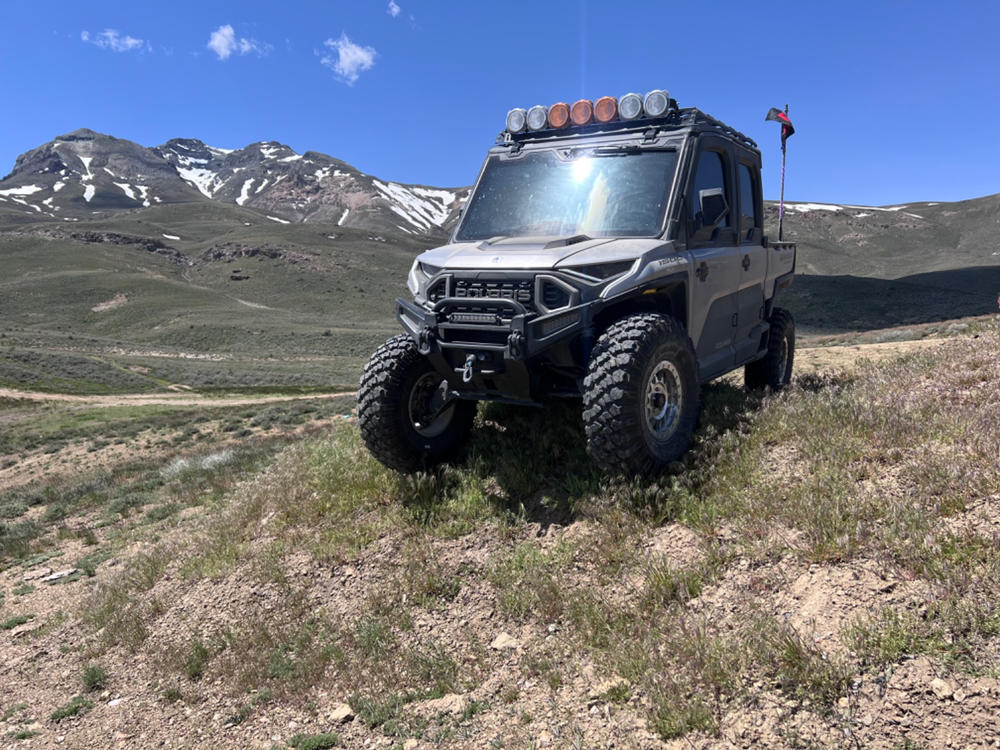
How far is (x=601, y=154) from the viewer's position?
20.6 feet

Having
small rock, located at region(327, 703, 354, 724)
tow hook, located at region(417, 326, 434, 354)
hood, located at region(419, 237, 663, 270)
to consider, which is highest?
hood, located at region(419, 237, 663, 270)

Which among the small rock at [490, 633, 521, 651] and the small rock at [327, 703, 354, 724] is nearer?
the small rock at [327, 703, 354, 724]

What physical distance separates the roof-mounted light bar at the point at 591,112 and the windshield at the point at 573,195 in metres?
0.36

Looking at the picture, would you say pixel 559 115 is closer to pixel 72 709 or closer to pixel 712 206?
pixel 712 206

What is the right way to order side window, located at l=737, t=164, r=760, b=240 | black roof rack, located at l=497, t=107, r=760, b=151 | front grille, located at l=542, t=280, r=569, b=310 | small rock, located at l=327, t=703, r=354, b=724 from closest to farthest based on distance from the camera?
small rock, located at l=327, t=703, r=354, b=724, front grille, located at l=542, t=280, r=569, b=310, black roof rack, located at l=497, t=107, r=760, b=151, side window, located at l=737, t=164, r=760, b=240

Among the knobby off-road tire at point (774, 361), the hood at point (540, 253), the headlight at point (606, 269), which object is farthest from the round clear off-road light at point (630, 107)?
the knobby off-road tire at point (774, 361)

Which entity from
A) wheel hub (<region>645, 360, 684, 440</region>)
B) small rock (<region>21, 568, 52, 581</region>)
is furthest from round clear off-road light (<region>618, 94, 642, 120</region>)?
small rock (<region>21, 568, 52, 581</region>)

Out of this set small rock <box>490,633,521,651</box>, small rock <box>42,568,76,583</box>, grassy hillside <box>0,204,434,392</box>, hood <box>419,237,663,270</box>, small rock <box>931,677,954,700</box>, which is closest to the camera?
small rock <box>931,677,954,700</box>

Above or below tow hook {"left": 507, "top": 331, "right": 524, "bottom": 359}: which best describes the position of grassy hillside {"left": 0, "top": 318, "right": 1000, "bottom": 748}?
below

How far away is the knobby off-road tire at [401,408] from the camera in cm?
588

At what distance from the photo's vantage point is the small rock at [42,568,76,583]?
8852 mm

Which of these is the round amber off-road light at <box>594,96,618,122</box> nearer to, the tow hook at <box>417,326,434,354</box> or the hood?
the hood

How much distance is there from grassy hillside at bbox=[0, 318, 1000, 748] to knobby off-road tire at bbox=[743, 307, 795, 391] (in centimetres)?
120

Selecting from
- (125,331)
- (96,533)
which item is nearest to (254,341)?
(125,331)
